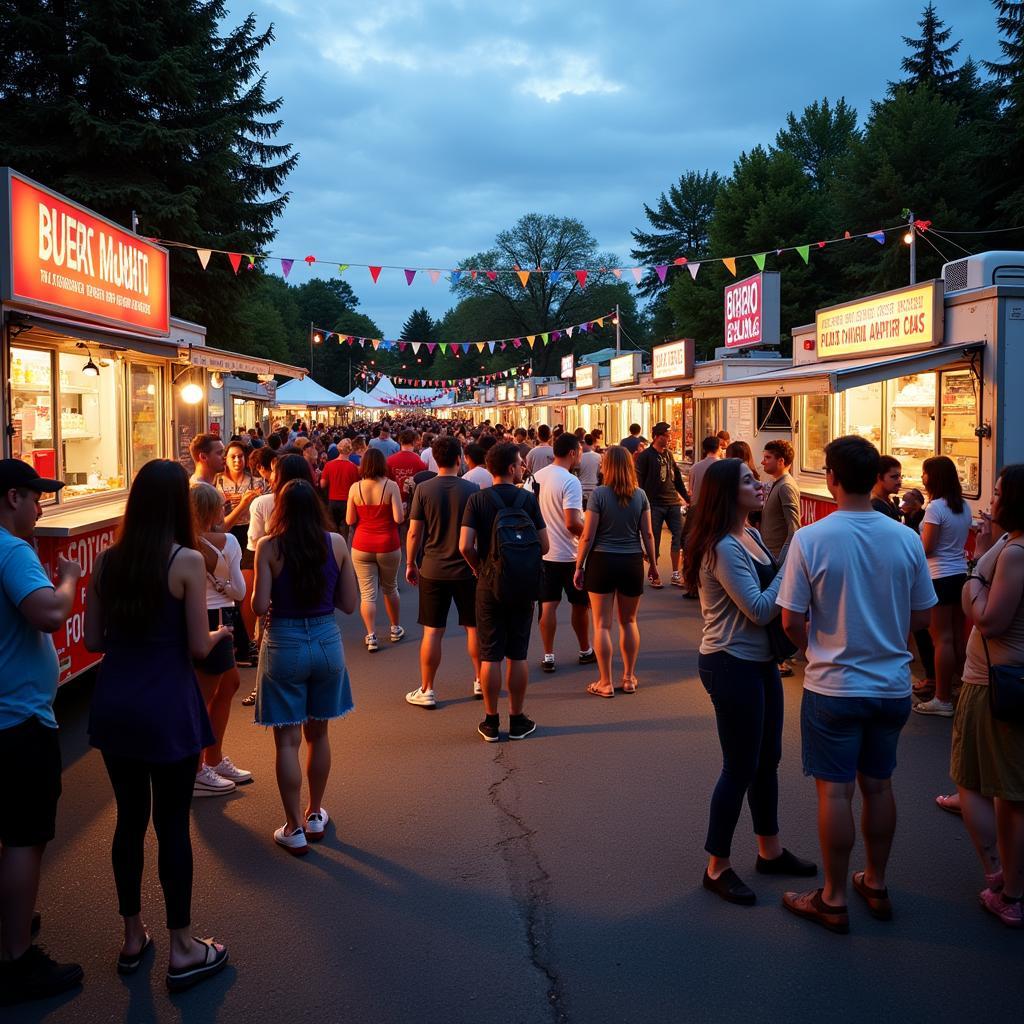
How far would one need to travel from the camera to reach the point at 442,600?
21.6 feet

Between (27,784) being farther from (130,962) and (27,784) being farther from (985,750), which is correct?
(985,750)

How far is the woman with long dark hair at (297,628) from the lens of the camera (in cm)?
418

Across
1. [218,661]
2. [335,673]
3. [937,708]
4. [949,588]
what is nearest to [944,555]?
[949,588]

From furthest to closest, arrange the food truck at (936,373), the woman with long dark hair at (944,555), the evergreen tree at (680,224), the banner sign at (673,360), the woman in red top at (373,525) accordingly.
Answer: the evergreen tree at (680,224), the banner sign at (673,360), the woman in red top at (373,525), the food truck at (936,373), the woman with long dark hair at (944,555)

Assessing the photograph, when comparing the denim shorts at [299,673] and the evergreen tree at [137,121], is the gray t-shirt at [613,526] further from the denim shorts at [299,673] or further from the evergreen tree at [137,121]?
the evergreen tree at [137,121]

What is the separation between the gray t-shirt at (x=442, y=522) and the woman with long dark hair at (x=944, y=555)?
3094 mm

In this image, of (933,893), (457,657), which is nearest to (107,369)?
(457,657)

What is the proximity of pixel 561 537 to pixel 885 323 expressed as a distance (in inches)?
191

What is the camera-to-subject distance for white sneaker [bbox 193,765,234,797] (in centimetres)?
503

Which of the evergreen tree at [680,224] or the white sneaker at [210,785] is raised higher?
the evergreen tree at [680,224]

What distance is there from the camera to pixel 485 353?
3529 inches

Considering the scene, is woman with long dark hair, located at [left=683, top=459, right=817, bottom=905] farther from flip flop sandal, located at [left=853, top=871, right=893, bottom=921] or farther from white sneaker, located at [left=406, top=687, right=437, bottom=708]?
white sneaker, located at [left=406, top=687, right=437, bottom=708]

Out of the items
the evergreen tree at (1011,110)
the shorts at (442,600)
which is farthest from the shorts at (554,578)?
the evergreen tree at (1011,110)

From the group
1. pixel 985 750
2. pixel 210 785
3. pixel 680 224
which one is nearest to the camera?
pixel 985 750
